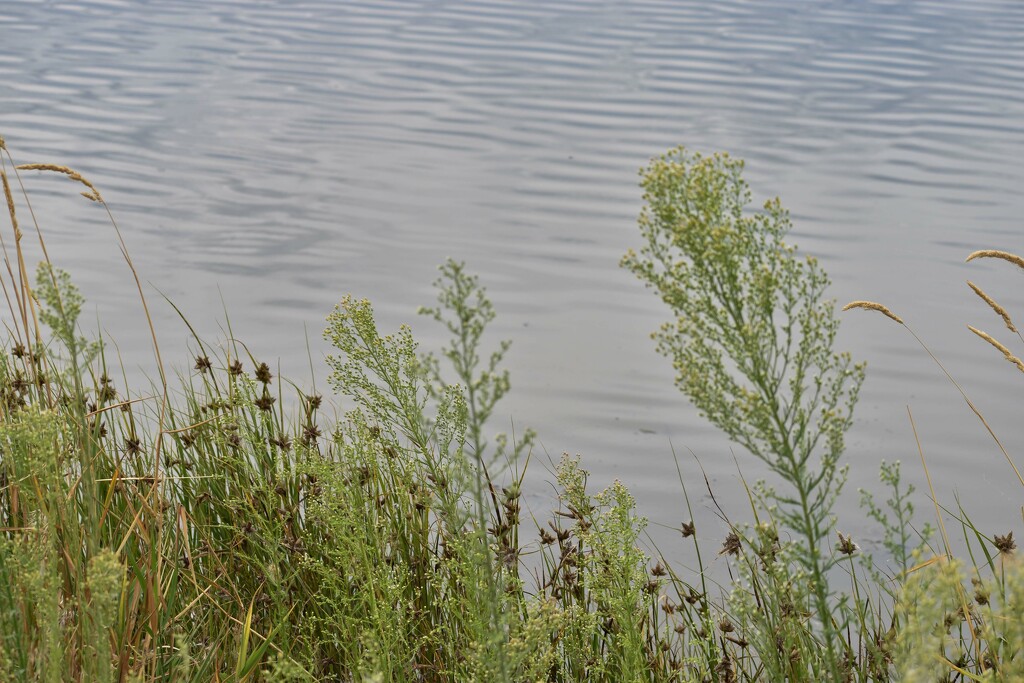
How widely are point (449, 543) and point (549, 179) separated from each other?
7.04m

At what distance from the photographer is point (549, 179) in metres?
9.79

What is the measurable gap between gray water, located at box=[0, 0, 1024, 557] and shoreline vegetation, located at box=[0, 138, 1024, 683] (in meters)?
1.78

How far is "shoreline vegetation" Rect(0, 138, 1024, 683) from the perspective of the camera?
6.63ft

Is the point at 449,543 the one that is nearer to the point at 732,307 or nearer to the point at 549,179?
the point at 732,307

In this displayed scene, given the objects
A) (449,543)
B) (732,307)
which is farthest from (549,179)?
(732,307)

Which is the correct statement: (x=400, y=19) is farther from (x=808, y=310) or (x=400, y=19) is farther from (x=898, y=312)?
(x=808, y=310)

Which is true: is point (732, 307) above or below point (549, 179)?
below

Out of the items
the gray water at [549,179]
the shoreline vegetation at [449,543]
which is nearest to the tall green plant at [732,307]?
the shoreline vegetation at [449,543]

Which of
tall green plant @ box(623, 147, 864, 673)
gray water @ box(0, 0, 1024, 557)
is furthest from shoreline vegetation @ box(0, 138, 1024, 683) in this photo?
gray water @ box(0, 0, 1024, 557)

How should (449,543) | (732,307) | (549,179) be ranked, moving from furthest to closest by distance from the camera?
(549,179), (449,543), (732,307)

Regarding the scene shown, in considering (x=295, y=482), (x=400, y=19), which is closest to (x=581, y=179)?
(x=295, y=482)

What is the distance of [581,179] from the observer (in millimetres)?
9773

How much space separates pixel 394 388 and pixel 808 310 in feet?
3.65

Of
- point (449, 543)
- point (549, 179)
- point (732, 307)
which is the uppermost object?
point (549, 179)
